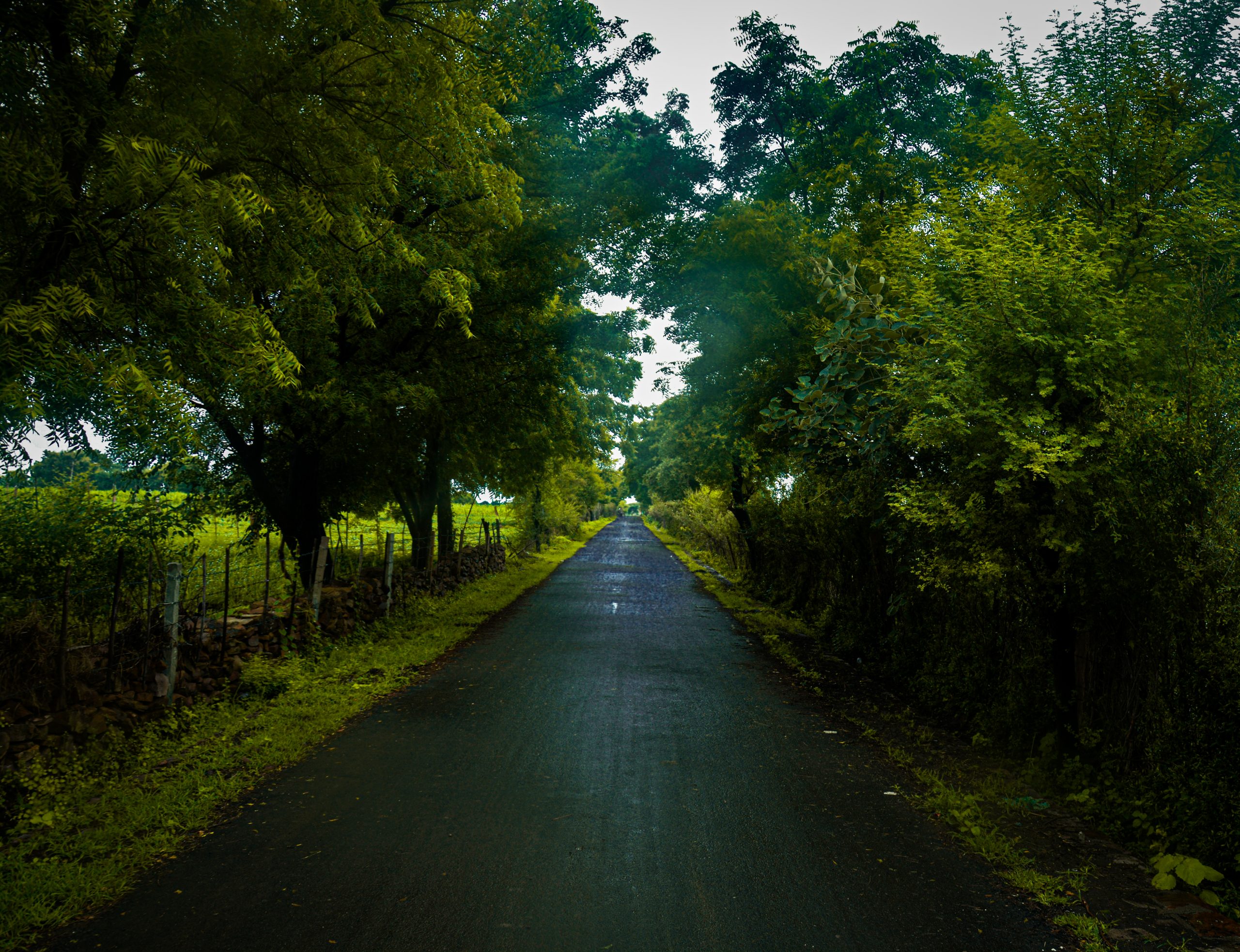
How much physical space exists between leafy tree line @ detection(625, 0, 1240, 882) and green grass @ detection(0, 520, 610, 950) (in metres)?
5.94

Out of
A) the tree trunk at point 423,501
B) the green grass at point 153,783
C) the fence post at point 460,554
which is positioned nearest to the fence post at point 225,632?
the green grass at point 153,783

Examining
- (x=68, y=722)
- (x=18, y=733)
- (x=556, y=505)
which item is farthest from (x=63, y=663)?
(x=556, y=505)

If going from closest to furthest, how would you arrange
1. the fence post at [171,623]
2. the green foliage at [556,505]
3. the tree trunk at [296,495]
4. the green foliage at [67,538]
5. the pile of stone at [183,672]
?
the pile of stone at [183,672] < the green foliage at [67,538] < the fence post at [171,623] < the tree trunk at [296,495] < the green foliage at [556,505]

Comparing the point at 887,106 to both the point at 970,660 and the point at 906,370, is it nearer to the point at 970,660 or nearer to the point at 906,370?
the point at 906,370

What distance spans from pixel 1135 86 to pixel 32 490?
11.5 meters

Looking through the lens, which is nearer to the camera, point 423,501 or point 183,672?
point 183,672

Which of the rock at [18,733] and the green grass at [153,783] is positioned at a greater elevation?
the rock at [18,733]

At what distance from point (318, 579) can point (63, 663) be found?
190 inches

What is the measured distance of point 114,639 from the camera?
6332 millimetres

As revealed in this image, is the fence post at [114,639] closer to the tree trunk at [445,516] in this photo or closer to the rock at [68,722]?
the rock at [68,722]

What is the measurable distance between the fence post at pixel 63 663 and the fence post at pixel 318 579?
4.45 metres

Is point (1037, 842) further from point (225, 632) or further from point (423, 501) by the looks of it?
point (423, 501)

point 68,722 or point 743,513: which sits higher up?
point 743,513

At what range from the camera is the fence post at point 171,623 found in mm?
6930
